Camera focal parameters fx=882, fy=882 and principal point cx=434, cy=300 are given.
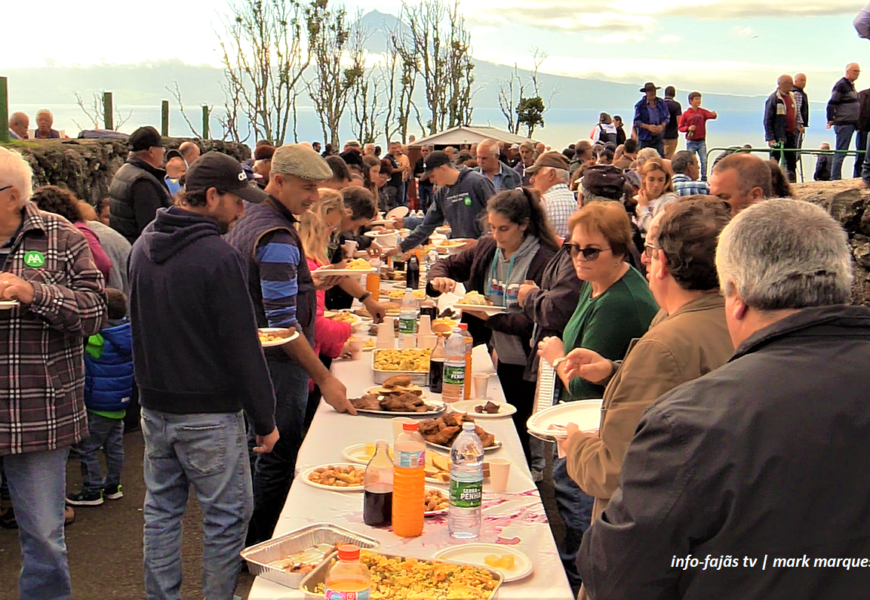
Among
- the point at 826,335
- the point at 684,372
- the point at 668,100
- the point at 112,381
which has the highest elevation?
the point at 668,100

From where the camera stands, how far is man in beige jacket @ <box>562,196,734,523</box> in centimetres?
208

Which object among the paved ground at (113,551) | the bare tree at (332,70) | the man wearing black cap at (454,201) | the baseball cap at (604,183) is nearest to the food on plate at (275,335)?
the paved ground at (113,551)

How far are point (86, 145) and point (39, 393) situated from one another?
7.46m

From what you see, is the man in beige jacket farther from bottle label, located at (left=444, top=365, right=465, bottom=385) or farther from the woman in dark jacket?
the woman in dark jacket

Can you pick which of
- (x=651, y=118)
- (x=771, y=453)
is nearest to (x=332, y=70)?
(x=651, y=118)

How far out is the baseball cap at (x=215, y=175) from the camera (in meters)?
3.06

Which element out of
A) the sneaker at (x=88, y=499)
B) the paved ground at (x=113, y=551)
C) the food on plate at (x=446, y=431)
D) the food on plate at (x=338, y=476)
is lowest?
the paved ground at (x=113, y=551)

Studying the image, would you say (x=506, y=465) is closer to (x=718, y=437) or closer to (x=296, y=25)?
(x=718, y=437)

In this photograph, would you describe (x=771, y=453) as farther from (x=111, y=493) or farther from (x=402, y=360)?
(x=111, y=493)

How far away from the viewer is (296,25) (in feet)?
104

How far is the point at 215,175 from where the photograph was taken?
10.1 ft

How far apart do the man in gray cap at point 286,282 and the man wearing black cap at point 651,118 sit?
1153cm

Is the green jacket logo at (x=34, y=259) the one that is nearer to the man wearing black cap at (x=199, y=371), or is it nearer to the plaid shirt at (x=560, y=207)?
the man wearing black cap at (x=199, y=371)

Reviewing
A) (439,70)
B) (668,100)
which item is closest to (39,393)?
(668,100)
